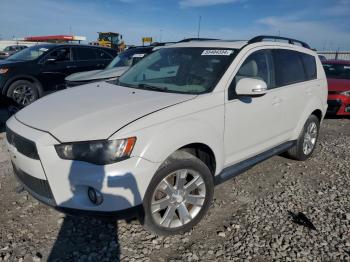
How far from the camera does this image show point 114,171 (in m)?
2.35

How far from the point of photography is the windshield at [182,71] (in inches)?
129

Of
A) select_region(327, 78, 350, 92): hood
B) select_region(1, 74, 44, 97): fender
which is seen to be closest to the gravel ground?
select_region(1, 74, 44, 97): fender

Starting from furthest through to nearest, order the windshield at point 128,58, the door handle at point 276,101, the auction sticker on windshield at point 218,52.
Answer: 1. the windshield at point 128,58
2. the door handle at point 276,101
3. the auction sticker on windshield at point 218,52

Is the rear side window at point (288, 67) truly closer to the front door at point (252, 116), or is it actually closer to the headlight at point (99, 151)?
the front door at point (252, 116)

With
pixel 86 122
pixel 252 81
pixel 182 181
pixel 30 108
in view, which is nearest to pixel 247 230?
pixel 182 181

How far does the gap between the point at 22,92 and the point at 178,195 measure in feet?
21.3

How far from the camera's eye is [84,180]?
2371 millimetres

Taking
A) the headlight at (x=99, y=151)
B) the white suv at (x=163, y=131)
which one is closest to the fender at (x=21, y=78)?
the white suv at (x=163, y=131)

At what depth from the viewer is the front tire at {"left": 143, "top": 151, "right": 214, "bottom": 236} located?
2.62 m

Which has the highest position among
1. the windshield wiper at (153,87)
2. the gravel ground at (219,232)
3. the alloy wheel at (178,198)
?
the windshield wiper at (153,87)

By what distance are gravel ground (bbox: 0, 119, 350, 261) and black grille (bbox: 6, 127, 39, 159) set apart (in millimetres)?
837

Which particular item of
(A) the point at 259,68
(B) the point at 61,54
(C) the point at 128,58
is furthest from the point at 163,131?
(B) the point at 61,54

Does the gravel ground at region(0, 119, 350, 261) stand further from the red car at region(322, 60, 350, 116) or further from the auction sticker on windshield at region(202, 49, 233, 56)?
the red car at region(322, 60, 350, 116)

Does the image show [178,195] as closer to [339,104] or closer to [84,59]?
[339,104]
